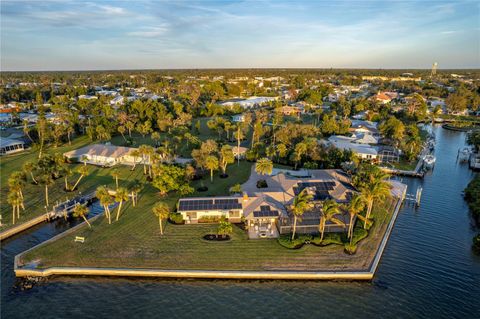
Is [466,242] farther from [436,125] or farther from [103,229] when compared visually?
[436,125]

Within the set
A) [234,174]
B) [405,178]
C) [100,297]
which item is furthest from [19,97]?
[405,178]

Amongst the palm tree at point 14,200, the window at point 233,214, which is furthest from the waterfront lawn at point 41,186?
the window at point 233,214

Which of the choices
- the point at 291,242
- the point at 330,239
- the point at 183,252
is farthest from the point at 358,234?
the point at 183,252

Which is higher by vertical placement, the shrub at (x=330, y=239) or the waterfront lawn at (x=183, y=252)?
the shrub at (x=330, y=239)

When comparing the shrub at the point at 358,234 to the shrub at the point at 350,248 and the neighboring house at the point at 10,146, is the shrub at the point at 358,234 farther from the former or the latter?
the neighboring house at the point at 10,146

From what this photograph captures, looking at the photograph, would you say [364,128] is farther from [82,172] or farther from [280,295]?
[82,172]

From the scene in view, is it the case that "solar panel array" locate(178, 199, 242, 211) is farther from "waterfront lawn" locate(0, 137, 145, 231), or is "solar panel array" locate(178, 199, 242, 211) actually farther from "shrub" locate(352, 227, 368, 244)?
"waterfront lawn" locate(0, 137, 145, 231)
